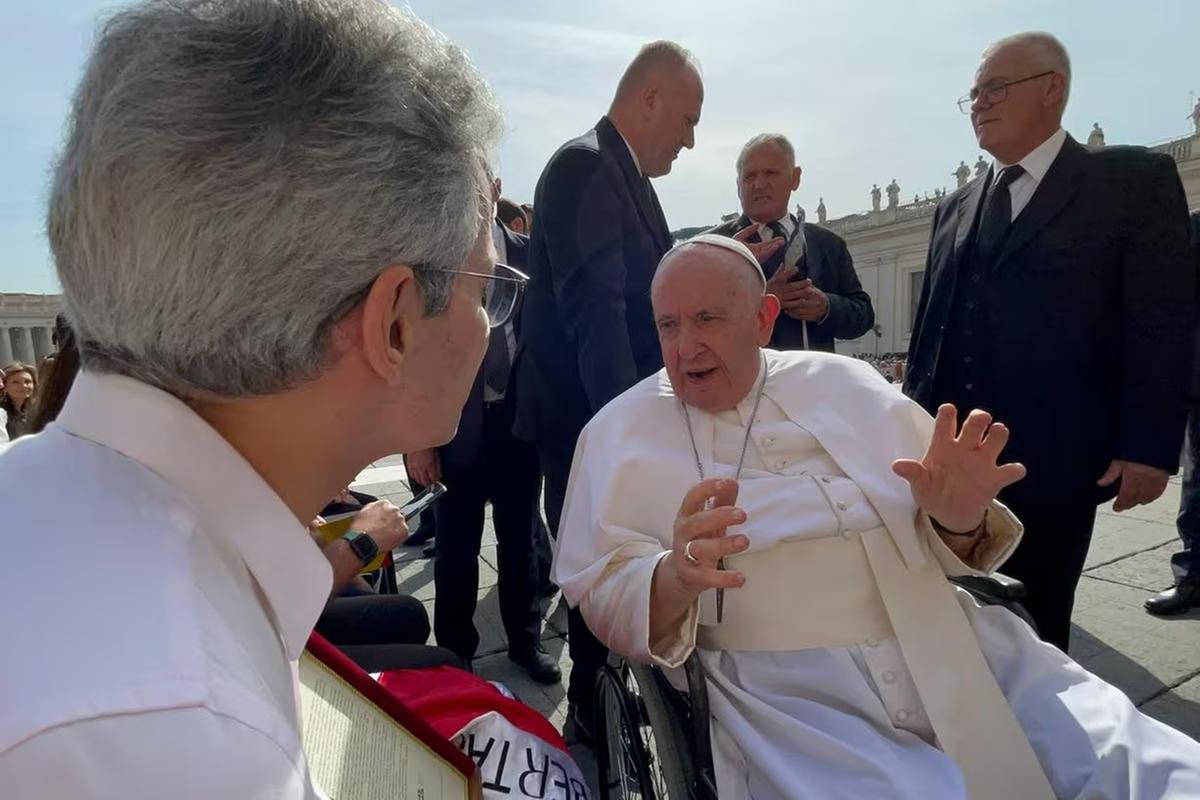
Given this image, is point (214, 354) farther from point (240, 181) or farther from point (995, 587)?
point (995, 587)

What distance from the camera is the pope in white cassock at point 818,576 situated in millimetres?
1467

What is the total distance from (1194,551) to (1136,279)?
6.69 feet

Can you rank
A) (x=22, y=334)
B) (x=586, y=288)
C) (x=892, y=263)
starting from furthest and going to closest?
(x=22, y=334) → (x=892, y=263) → (x=586, y=288)

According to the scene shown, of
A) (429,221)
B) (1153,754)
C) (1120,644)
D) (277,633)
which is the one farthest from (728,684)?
(1120,644)

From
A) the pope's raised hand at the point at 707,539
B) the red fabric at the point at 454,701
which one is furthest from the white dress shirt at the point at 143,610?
the pope's raised hand at the point at 707,539

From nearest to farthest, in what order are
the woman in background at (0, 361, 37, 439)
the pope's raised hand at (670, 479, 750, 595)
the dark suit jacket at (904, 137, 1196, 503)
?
the pope's raised hand at (670, 479, 750, 595) < the dark suit jacket at (904, 137, 1196, 503) < the woman in background at (0, 361, 37, 439)

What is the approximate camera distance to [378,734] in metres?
1.13

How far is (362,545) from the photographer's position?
6.78 ft

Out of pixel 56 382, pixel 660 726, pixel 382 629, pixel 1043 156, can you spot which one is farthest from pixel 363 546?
pixel 1043 156

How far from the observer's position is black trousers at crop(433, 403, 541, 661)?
3.09 meters

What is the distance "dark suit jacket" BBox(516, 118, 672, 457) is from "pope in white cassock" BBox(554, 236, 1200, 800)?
1.06 feet

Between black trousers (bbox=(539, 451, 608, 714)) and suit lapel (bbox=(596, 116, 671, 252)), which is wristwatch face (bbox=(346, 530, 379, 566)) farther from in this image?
suit lapel (bbox=(596, 116, 671, 252))

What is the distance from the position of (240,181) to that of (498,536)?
279cm

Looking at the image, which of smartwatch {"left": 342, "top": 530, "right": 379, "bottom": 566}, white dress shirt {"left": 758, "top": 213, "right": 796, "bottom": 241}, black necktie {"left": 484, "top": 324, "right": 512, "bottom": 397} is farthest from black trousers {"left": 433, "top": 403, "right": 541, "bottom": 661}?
white dress shirt {"left": 758, "top": 213, "right": 796, "bottom": 241}
